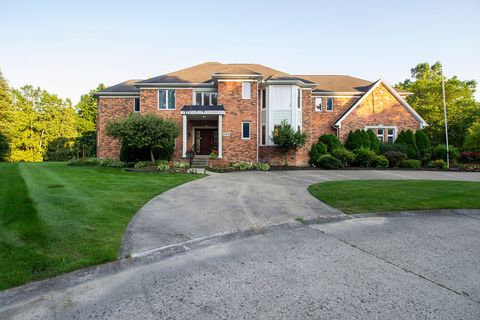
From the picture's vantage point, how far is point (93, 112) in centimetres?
4669

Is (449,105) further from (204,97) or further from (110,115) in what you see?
(110,115)

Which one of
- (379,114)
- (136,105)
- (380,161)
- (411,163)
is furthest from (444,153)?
(136,105)

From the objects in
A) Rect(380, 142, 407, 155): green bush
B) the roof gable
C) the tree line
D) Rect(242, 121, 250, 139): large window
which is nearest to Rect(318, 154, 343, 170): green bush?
Rect(380, 142, 407, 155): green bush

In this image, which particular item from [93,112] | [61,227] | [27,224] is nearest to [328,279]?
[61,227]

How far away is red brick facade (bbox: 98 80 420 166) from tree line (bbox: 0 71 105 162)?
778 inches

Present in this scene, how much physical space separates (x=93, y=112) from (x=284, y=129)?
4244 cm

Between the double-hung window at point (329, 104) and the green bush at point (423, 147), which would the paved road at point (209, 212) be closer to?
the double-hung window at point (329, 104)

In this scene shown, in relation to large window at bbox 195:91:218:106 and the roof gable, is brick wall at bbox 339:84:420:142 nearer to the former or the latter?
the roof gable

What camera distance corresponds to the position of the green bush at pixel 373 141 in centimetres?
2093

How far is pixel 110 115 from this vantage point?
73.7ft

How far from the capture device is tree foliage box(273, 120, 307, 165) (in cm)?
1894

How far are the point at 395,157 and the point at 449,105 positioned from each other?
2061cm

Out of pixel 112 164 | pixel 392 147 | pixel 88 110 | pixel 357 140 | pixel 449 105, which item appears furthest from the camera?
pixel 88 110

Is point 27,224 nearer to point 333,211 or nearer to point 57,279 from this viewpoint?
point 57,279
